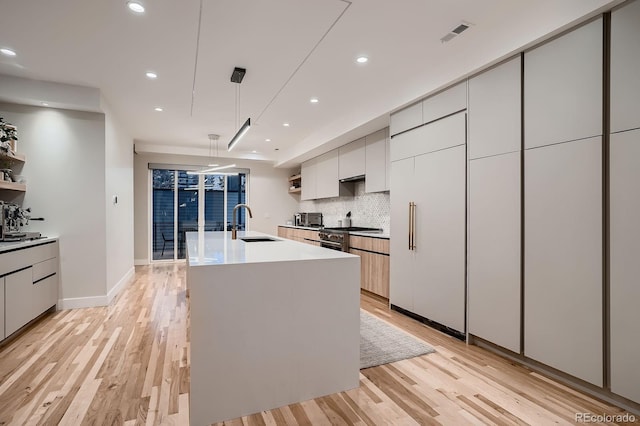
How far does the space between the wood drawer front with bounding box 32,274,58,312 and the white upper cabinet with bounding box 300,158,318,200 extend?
14.8 ft

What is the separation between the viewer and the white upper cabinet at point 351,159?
5.14m

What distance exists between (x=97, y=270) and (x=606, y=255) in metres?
A: 5.05

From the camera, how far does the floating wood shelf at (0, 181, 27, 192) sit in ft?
10.6

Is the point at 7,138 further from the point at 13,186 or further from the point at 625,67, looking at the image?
the point at 625,67

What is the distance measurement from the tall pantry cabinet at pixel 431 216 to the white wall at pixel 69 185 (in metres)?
3.70

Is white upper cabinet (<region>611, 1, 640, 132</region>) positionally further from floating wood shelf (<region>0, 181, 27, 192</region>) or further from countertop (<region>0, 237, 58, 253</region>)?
floating wood shelf (<region>0, 181, 27, 192</region>)

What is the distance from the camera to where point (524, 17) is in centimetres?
231

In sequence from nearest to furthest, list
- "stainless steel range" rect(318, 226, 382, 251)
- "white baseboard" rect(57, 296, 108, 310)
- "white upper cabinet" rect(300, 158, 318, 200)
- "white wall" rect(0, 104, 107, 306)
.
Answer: "white wall" rect(0, 104, 107, 306) → "white baseboard" rect(57, 296, 108, 310) → "stainless steel range" rect(318, 226, 382, 251) → "white upper cabinet" rect(300, 158, 318, 200)

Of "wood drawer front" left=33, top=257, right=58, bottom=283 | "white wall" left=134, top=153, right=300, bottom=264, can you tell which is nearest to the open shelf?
"wood drawer front" left=33, top=257, right=58, bottom=283

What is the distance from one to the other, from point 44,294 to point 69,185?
1.29 meters

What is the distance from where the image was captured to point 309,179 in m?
7.11

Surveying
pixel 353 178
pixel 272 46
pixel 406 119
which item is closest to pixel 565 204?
pixel 406 119

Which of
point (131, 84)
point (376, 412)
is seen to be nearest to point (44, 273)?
point (131, 84)

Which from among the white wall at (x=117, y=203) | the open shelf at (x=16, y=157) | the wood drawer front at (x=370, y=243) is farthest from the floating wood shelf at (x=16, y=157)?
the wood drawer front at (x=370, y=243)
